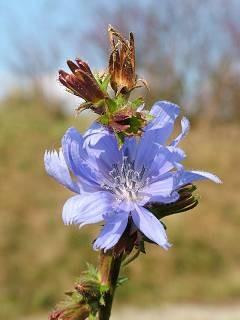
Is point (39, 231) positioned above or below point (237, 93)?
below

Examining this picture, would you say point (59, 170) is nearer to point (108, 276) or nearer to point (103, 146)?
point (103, 146)

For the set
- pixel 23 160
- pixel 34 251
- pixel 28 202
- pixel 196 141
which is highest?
pixel 196 141

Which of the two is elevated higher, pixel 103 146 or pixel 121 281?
pixel 103 146

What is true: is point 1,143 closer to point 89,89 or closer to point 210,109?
point 210,109

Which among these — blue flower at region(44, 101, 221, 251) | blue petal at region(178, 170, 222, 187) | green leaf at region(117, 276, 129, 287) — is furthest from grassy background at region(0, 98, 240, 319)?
blue petal at region(178, 170, 222, 187)

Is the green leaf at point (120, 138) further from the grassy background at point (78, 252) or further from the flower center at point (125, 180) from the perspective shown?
the grassy background at point (78, 252)

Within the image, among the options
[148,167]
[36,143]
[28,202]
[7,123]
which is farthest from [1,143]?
[148,167]

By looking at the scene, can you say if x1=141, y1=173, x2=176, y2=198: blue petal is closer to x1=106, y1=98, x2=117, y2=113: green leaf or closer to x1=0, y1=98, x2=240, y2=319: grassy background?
x1=106, y1=98, x2=117, y2=113: green leaf

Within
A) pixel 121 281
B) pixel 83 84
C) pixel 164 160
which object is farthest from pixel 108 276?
pixel 83 84
